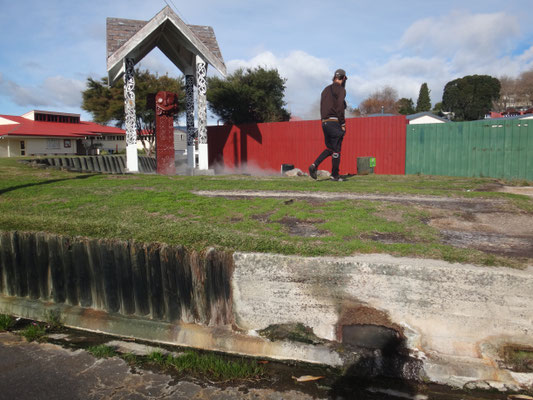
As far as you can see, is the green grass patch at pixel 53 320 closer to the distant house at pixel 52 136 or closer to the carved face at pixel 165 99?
the carved face at pixel 165 99

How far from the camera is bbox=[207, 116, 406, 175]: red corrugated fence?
45.4 feet

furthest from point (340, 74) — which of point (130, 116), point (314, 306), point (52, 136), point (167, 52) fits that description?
point (52, 136)

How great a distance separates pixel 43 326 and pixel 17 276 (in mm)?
1009

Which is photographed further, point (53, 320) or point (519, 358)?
point (53, 320)

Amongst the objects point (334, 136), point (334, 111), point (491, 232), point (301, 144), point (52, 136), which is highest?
point (52, 136)

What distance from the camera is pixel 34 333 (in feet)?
14.9

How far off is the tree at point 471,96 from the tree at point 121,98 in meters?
38.2

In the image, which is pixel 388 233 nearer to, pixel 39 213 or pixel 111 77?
pixel 39 213

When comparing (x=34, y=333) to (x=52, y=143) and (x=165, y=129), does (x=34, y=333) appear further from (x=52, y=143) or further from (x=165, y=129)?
(x=52, y=143)

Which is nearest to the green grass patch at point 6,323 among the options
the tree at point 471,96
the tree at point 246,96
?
the tree at point 246,96

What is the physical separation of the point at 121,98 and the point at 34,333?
102ft

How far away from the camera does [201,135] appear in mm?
14219

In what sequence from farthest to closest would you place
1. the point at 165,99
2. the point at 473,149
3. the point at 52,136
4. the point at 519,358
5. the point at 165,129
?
1. the point at 52,136
2. the point at 165,129
3. the point at 165,99
4. the point at 473,149
5. the point at 519,358

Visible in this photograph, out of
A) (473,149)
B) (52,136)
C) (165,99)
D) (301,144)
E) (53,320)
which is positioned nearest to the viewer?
(53,320)
